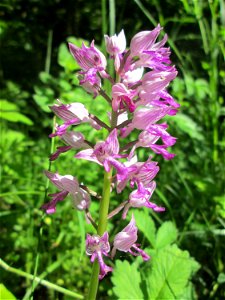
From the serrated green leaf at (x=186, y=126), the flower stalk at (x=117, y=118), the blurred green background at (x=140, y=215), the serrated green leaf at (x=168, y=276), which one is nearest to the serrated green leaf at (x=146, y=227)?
the blurred green background at (x=140, y=215)

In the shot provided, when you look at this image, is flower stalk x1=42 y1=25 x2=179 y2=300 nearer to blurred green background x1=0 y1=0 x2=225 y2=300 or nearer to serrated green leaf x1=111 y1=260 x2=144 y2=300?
serrated green leaf x1=111 y1=260 x2=144 y2=300

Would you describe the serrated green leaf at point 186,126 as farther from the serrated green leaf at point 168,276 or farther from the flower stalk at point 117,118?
the flower stalk at point 117,118

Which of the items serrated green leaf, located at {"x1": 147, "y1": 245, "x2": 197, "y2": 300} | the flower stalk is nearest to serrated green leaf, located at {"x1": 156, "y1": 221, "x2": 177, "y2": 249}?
serrated green leaf, located at {"x1": 147, "y1": 245, "x2": 197, "y2": 300}

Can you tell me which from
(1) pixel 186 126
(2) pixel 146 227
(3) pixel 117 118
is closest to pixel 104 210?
(3) pixel 117 118

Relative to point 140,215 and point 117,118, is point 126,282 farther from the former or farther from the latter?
point 117,118

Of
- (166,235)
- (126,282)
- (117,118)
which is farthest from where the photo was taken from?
(166,235)

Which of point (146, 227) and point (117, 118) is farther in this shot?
Result: point (146, 227)

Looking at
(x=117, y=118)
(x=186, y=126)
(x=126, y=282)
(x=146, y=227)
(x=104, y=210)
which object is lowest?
(x=126, y=282)
